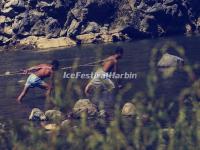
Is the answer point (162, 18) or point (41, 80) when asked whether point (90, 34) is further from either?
point (41, 80)

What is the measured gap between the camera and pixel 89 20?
104500mm

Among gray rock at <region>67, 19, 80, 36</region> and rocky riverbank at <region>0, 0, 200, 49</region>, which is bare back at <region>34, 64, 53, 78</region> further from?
gray rock at <region>67, 19, 80, 36</region>

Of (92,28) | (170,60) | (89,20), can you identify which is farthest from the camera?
(89,20)

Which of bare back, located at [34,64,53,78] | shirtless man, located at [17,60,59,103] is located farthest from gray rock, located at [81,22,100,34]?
bare back, located at [34,64,53,78]

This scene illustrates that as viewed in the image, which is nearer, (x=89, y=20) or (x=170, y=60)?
(x=170, y=60)

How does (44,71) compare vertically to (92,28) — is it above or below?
below

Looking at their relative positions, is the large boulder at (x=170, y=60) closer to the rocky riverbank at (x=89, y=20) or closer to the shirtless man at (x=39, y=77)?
the shirtless man at (x=39, y=77)

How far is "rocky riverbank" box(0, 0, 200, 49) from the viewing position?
9444 cm

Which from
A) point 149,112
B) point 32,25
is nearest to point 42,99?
point 149,112

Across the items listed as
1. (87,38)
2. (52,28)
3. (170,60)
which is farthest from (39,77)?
(52,28)

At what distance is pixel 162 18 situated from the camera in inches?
3784

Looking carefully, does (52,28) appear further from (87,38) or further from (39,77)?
(39,77)

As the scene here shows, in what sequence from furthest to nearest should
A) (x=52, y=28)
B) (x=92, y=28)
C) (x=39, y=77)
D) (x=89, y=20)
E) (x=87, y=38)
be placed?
(x=52, y=28) < (x=89, y=20) < (x=92, y=28) < (x=87, y=38) < (x=39, y=77)

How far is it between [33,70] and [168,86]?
340 inches
